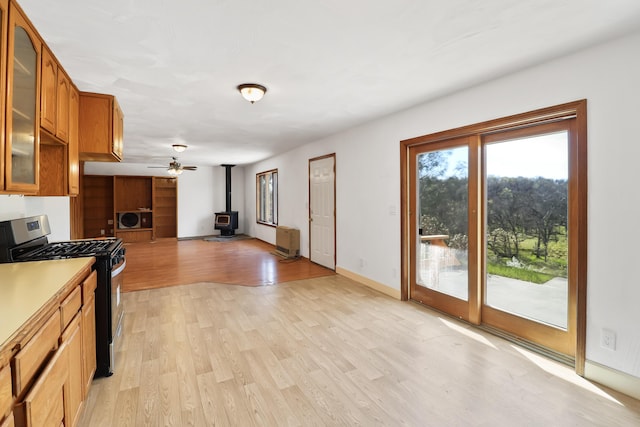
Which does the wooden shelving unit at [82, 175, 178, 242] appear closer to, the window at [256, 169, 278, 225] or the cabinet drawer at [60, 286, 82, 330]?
the window at [256, 169, 278, 225]

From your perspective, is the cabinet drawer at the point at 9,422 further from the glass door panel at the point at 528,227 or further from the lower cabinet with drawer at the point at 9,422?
the glass door panel at the point at 528,227

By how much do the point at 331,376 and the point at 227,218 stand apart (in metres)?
7.95

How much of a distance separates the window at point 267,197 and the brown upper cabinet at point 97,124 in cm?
499

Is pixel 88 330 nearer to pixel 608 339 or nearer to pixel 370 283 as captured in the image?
pixel 370 283

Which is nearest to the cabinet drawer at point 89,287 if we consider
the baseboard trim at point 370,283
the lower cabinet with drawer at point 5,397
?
the lower cabinet with drawer at point 5,397

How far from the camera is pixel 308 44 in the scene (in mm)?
2186

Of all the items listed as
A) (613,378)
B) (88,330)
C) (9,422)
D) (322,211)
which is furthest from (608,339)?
(322,211)

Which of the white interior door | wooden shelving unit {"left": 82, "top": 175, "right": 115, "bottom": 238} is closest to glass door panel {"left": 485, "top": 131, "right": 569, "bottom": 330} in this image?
the white interior door

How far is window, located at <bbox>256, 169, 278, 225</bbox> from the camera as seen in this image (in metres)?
8.26

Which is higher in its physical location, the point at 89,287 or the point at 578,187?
the point at 578,187

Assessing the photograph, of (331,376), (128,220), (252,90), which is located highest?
(252,90)

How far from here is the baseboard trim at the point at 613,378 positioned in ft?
6.65

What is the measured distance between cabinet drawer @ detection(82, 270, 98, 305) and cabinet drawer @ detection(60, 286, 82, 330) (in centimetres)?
7

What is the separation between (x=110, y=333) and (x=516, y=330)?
3397mm
